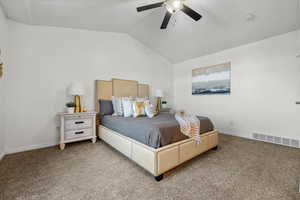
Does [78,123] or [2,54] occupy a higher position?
[2,54]

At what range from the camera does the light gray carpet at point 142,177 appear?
1416 mm

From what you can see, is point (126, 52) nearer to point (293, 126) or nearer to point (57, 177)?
point (57, 177)

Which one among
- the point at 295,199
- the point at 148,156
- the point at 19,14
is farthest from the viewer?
the point at 19,14

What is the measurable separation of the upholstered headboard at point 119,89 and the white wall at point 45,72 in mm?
164

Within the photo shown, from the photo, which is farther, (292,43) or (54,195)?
(292,43)

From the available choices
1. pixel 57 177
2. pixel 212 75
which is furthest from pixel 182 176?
pixel 212 75

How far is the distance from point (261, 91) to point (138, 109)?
303 cm

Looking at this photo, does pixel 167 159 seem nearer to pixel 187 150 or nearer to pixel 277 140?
pixel 187 150

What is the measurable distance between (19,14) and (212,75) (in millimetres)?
4733

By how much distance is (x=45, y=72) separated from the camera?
282 centimetres

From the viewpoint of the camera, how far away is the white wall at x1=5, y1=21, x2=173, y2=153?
8.36ft

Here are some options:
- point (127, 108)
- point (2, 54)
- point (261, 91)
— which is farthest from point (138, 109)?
point (261, 91)

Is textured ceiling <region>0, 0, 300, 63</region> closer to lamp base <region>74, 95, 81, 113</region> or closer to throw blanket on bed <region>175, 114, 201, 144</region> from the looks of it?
lamp base <region>74, 95, 81, 113</region>

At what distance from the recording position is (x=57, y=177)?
1.71 metres
